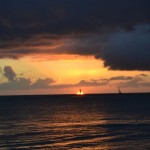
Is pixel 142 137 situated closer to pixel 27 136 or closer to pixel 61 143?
pixel 61 143

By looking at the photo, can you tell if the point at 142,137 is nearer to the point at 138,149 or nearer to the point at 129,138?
the point at 129,138

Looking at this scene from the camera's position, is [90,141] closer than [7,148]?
No

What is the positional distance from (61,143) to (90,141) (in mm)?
6052

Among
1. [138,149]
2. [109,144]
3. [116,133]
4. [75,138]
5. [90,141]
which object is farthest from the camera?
[116,133]

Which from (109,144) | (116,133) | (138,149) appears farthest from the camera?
(116,133)

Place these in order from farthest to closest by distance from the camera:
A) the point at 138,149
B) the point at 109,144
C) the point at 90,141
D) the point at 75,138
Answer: the point at 75,138 < the point at 90,141 < the point at 109,144 < the point at 138,149

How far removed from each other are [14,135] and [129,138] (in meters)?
25.5

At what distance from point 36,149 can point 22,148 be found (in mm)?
3035

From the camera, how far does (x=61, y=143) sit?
74688 mm

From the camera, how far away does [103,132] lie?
9438 centimetres

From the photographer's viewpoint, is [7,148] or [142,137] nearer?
[7,148]

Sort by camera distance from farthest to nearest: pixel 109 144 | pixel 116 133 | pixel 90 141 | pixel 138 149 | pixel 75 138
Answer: pixel 116 133
pixel 75 138
pixel 90 141
pixel 109 144
pixel 138 149

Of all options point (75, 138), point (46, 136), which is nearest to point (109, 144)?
point (75, 138)

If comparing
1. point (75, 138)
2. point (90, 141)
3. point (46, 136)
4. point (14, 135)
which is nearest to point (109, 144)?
point (90, 141)
